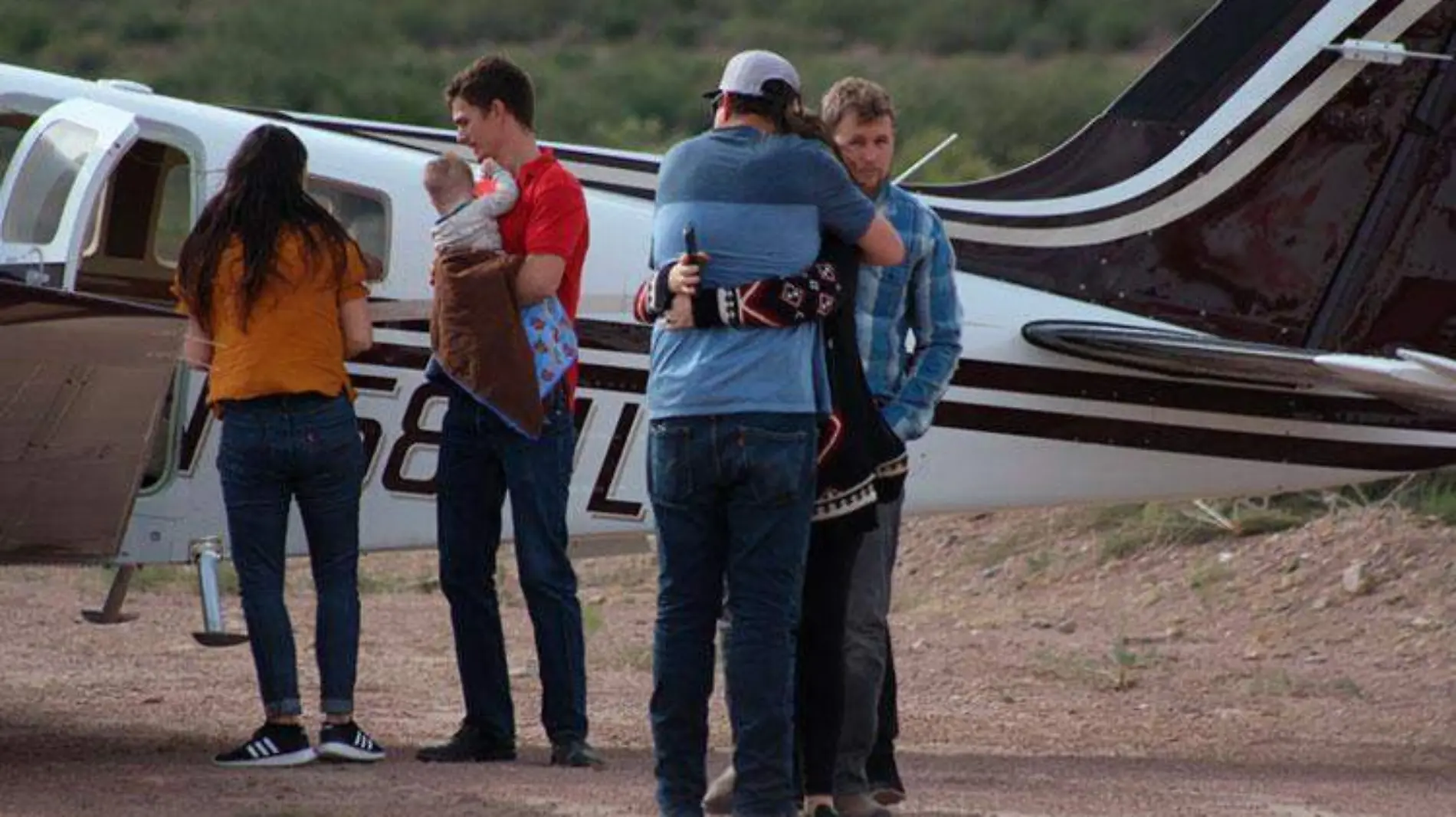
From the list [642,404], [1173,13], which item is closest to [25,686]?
[642,404]

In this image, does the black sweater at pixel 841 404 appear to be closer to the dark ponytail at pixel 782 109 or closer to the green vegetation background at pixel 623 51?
the dark ponytail at pixel 782 109

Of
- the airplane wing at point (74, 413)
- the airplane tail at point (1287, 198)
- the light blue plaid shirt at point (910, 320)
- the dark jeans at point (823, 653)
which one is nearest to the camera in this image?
the dark jeans at point (823, 653)

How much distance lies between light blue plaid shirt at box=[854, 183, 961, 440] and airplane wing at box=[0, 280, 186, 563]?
1.86 metres

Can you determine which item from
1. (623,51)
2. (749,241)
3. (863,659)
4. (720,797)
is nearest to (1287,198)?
(863,659)

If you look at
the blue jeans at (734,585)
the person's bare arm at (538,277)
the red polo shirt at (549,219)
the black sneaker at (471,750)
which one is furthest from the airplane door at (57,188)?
the blue jeans at (734,585)

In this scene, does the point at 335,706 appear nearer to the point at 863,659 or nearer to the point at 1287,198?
the point at 863,659

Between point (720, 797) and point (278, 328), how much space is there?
1.80 meters

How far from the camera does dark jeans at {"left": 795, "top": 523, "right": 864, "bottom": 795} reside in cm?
724

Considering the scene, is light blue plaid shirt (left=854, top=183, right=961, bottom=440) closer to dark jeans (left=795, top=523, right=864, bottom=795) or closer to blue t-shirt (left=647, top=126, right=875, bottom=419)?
dark jeans (left=795, top=523, right=864, bottom=795)

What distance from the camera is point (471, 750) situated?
861 centimetres

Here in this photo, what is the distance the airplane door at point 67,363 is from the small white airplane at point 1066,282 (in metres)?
0.01

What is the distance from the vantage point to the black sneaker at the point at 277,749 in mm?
8367

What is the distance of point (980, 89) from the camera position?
31703 millimetres

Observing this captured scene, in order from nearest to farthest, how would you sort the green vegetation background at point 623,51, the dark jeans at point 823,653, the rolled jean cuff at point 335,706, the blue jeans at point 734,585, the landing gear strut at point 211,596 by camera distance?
the blue jeans at point 734,585 < the dark jeans at point 823,653 < the rolled jean cuff at point 335,706 < the landing gear strut at point 211,596 < the green vegetation background at point 623,51
